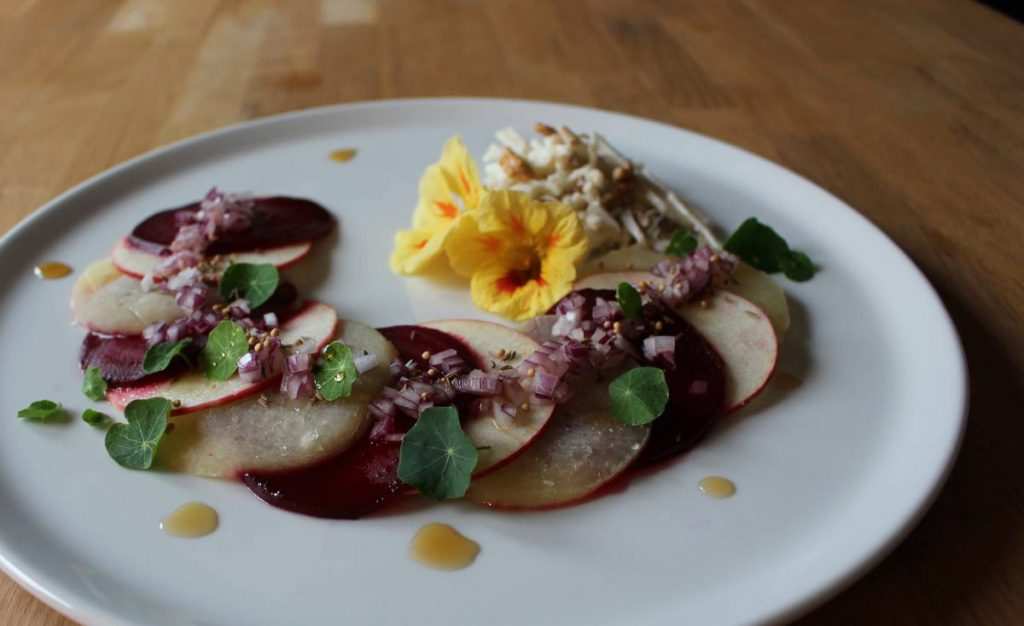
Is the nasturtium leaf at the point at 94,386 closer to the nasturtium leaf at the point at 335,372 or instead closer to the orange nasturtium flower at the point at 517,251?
the nasturtium leaf at the point at 335,372

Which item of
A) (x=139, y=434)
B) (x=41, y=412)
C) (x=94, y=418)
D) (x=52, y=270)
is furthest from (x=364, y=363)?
(x=52, y=270)

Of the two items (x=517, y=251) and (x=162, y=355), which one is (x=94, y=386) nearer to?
(x=162, y=355)

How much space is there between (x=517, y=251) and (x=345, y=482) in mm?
773

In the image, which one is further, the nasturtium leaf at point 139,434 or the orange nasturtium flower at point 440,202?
the orange nasturtium flower at point 440,202

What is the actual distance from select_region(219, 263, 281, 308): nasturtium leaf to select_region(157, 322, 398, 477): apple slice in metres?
0.44

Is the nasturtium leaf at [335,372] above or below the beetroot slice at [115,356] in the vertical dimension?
above

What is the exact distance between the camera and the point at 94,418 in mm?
1653

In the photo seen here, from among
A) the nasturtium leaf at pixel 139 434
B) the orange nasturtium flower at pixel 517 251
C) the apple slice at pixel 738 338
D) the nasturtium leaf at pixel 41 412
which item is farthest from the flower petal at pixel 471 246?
the nasturtium leaf at pixel 41 412

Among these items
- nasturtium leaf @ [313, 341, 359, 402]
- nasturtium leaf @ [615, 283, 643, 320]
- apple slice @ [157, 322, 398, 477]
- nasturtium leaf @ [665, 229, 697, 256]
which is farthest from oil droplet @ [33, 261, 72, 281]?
nasturtium leaf @ [665, 229, 697, 256]

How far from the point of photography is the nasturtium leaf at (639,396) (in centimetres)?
156

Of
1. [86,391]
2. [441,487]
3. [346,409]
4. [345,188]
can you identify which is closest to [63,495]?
[86,391]

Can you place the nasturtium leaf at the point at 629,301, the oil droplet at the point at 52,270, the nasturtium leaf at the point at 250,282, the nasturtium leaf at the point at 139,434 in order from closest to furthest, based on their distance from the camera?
1. the nasturtium leaf at the point at 139,434
2. the nasturtium leaf at the point at 629,301
3. the nasturtium leaf at the point at 250,282
4. the oil droplet at the point at 52,270

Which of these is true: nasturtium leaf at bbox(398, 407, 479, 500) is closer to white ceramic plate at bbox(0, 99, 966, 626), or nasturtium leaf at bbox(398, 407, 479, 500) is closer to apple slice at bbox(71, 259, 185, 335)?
white ceramic plate at bbox(0, 99, 966, 626)

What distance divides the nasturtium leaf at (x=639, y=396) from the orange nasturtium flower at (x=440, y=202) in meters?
0.70
